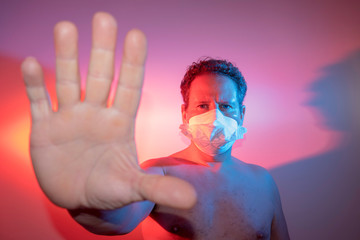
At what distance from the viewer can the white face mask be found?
106cm

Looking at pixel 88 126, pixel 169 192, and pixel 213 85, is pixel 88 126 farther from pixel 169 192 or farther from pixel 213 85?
pixel 213 85

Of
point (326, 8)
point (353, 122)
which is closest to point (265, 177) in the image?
point (353, 122)

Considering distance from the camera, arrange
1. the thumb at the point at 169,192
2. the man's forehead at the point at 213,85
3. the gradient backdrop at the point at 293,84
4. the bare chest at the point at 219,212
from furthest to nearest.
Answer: the gradient backdrop at the point at 293,84 < the man's forehead at the point at 213,85 < the bare chest at the point at 219,212 < the thumb at the point at 169,192

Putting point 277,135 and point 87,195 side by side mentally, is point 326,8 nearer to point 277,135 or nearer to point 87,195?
point 277,135

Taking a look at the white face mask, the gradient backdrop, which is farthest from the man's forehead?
the gradient backdrop

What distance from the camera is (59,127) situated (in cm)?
59

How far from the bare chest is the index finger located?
60 cm

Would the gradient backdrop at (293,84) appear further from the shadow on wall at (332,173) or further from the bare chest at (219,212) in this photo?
the bare chest at (219,212)

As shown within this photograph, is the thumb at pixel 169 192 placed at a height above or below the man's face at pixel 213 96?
below

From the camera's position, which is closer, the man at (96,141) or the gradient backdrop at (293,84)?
the man at (96,141)

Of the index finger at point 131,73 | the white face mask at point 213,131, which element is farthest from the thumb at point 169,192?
the white face mask at point 213,131

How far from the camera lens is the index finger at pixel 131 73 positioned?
0.60 metres

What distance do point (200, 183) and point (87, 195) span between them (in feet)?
2.27

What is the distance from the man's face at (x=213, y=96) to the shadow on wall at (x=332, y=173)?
2.56 ft
